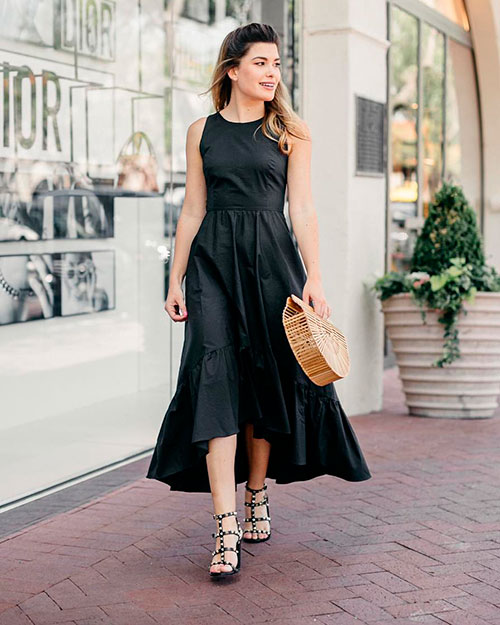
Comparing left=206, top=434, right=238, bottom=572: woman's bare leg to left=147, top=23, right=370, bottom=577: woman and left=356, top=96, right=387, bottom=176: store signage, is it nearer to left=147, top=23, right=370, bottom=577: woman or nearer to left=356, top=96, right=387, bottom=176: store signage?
left=147, top=23, right=370, bottom=577: woman

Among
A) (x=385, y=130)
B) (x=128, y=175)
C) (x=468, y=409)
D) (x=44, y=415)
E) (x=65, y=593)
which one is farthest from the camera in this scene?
(x=385, y=130)

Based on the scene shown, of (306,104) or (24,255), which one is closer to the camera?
(24,255)

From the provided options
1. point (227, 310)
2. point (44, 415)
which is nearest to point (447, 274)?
point (44, 415)

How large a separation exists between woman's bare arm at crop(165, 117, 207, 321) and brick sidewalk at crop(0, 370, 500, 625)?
37.6 inches

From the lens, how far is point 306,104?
703cm

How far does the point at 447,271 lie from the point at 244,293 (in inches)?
122

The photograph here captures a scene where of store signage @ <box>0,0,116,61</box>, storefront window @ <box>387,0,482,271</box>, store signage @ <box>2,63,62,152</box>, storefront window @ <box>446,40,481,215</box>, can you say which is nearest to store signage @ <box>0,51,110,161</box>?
store signage @ <box>2,63,62,152</box>

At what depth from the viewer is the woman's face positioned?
13.0ft

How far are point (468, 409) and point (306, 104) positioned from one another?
7.33ft

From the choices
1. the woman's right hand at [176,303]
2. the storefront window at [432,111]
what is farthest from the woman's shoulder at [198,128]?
the storefront window at [432,111]

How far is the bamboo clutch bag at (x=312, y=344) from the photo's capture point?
145 inches

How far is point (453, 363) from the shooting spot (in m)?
6.95

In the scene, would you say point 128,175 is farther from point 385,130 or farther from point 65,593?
point 65,593

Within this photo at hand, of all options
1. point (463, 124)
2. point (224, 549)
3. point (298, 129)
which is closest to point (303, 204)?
point (298, 129)
